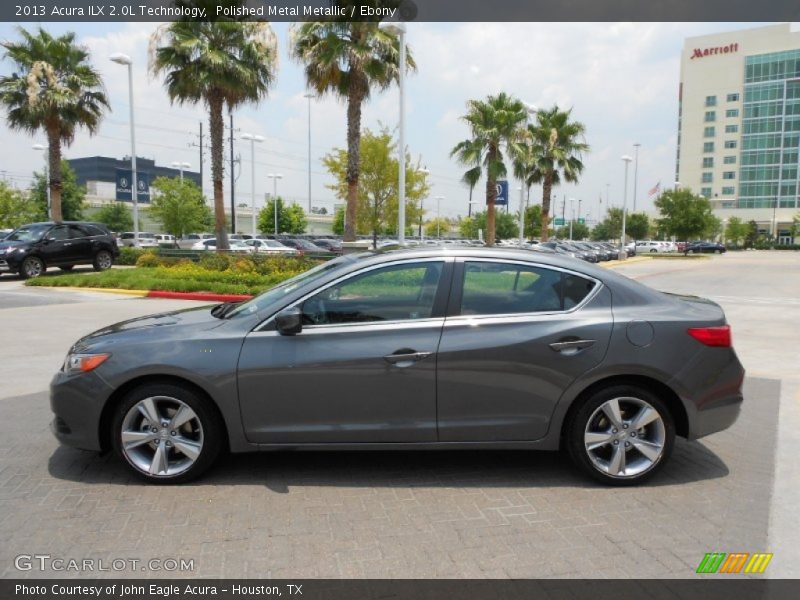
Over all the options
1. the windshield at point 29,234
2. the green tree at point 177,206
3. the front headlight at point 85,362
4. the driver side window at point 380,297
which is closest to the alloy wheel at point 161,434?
the front headlight at point 85,362

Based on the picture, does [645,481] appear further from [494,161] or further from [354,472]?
[494,161]

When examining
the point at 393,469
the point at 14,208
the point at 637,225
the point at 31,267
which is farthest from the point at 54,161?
the point at 637,225

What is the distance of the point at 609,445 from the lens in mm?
4137

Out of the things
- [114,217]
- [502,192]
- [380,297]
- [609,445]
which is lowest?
[609,445]

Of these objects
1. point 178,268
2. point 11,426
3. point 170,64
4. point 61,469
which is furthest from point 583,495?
point 170,64

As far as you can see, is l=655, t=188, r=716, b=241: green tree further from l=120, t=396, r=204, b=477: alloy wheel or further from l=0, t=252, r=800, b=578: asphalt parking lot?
l=120, t=396, r=204, b=477: alloy wheel

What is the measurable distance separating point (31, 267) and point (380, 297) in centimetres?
2026

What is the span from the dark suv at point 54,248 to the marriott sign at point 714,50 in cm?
11724

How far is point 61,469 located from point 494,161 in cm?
2957

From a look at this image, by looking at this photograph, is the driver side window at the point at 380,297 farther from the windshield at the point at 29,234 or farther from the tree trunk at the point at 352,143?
the windshield at the point at 29,234

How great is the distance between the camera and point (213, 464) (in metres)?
4.29

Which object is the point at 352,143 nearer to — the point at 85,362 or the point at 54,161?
the point at 54,161

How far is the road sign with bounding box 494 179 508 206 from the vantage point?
33562 millimetres

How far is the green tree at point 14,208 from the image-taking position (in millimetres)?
45281
